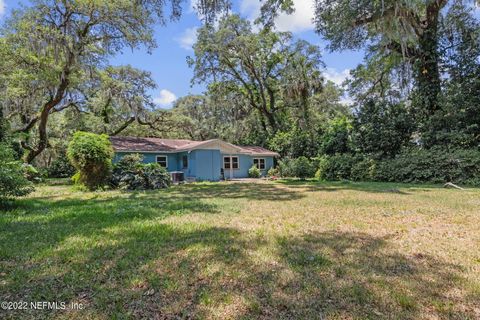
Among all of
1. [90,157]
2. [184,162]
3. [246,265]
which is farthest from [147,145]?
[246,265]

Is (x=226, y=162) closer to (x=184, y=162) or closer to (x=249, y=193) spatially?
(x=184, y=162)

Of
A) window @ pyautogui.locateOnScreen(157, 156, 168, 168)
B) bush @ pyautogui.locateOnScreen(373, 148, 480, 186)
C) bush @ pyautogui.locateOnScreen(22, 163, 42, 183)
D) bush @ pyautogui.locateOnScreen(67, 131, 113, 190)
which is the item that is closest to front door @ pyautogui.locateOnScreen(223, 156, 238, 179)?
window @ pyautogui.locateOnScreen(157, 156, 168, 168)

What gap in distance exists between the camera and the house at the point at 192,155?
18525 millimetres

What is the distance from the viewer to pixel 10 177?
6645 millimetres

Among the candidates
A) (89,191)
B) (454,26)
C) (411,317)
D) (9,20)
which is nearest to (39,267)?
(411,317)

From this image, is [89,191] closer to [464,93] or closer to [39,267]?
[39,267]

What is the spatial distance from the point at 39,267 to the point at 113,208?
13.0 feet

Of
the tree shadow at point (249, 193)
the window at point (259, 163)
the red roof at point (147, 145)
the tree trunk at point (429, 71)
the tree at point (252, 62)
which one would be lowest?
the tree shadow at point (249, 193)

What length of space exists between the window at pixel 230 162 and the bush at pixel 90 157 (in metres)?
10.2

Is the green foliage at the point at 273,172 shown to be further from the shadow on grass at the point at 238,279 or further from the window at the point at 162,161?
the shadow on grass at the point at 238,279

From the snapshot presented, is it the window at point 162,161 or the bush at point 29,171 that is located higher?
the window at point 162,161

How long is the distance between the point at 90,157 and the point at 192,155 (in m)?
8.08

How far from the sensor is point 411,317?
89.8 inches

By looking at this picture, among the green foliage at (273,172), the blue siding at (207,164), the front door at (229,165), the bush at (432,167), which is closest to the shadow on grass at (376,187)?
the bush at (432,167)
